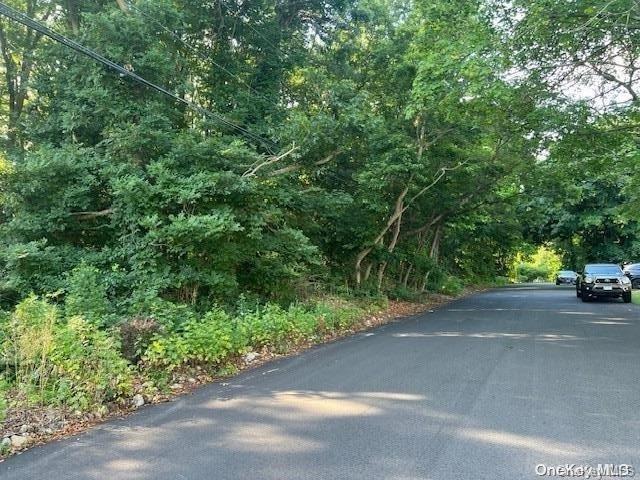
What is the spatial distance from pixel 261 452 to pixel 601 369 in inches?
216

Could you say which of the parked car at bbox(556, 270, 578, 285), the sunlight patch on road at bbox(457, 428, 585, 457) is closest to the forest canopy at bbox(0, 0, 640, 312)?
the sunlight patch on road at bbox(457, 428, 585, 457)

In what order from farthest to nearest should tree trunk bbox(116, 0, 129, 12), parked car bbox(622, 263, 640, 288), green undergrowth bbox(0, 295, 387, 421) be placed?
parked car bbox(622, 263, 640, 288) < tree trunk bbox(116, 0, 129, 12) < green undergrowth bbox(0, 295, 387, 421)

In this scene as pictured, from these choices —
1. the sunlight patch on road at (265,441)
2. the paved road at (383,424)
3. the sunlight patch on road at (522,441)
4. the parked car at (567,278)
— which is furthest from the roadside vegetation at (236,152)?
the parked car at (567,278)

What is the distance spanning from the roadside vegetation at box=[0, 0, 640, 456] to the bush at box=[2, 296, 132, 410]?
26mm

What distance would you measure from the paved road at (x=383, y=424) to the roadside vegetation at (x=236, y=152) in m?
1.18

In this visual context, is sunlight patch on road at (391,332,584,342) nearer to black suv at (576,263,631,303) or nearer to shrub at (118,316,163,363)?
shrub at (118,316,163,363)

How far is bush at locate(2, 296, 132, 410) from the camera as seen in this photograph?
18.9 ft

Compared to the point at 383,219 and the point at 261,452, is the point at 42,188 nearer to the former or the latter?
the point at 261,452

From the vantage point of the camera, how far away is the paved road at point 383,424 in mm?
4070

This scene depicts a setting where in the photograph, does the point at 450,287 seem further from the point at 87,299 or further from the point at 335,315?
the point at 87,299

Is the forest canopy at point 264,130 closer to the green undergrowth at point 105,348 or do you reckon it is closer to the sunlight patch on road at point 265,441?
the green undergrowth at point 105,348

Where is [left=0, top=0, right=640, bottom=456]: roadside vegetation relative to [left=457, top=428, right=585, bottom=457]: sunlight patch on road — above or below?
above

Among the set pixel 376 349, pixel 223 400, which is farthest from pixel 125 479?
pixel 376 349

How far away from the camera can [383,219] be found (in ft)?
60.8
